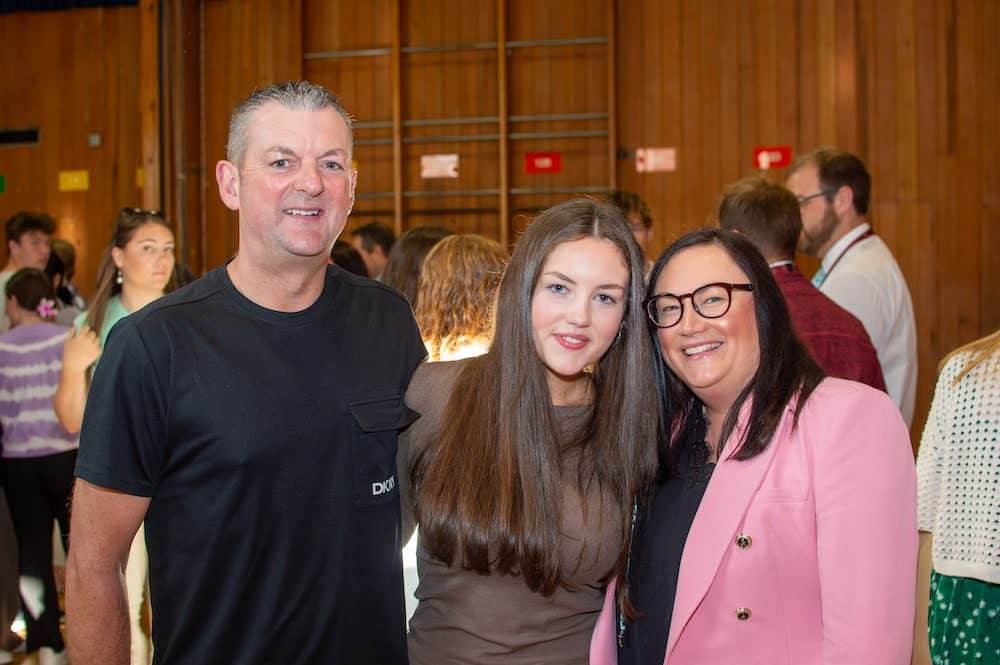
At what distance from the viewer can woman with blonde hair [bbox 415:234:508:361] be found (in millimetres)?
3449

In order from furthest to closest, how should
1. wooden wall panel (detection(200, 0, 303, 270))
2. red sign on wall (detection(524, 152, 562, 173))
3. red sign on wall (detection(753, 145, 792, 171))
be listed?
wooden wall panel (detection(200, 0, 303, 270)) → red sign on wall (detection(524, 152, 562, 173)) → red sign on wall (detection(753, 145, 792, 171))

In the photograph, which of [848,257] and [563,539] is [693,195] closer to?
[848,257]

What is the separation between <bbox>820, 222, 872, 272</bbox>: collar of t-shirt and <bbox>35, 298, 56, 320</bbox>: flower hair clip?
344 centimetres

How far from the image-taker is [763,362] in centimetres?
192

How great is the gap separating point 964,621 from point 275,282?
5.48 ft

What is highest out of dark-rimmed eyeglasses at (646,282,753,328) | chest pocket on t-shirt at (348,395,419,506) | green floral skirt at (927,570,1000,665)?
dark-rimmed eyeglasses at (646,282,753,328)

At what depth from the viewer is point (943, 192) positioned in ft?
24.3

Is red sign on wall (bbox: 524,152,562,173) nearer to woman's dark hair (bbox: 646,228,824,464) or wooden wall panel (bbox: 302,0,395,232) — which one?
wooden wall panel (bbox: 302,0,395,232)

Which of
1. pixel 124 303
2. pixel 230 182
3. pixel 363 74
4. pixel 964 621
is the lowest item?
pixel 964 621

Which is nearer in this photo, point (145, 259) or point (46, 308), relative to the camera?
point (145, 259)

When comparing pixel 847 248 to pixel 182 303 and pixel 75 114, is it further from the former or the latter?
pixel 75 114

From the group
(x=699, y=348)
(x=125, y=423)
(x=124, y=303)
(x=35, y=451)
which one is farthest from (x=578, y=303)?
(x=35, y=451)

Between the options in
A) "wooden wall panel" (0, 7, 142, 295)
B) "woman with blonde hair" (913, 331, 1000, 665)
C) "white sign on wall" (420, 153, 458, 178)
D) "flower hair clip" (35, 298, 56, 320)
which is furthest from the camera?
"wooden wall panel" (0, 7, 142, 295)

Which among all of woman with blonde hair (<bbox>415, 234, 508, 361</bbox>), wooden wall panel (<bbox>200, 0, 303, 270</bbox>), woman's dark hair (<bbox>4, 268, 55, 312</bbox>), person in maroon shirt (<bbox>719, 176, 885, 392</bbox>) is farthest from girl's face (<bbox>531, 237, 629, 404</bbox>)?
wooden wall panel (<bbox>200, 0, 303, 270</bbox>)
